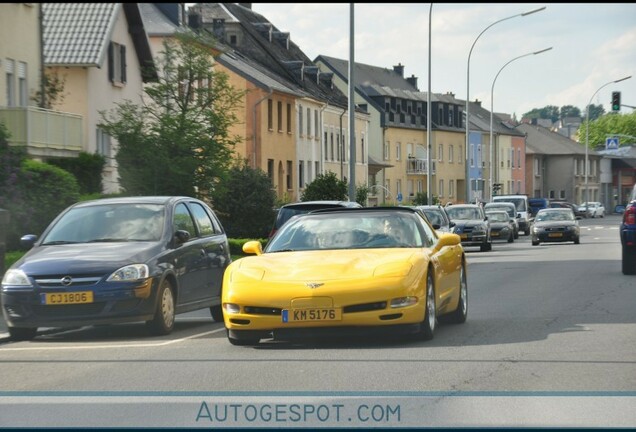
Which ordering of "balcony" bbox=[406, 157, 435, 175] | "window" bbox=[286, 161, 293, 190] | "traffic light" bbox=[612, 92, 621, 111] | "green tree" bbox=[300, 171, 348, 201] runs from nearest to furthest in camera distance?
"green tree" bbox=[300, 171, 348, 201]
"traffic light" bbox=[612, 92, 621, 111]
"window" bbox=[286, 161, 293, 190]
"balcony" bbox=[406, 157, 435, 175]

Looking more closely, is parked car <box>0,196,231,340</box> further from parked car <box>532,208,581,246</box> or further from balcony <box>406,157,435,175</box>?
balcony <box>406,157,435,175</box>

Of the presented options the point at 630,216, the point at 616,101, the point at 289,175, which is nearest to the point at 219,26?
the point at 289,175

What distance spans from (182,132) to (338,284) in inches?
938

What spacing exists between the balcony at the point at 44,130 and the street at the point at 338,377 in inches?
974

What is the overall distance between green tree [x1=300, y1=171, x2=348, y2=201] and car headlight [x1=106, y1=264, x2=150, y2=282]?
3414cm

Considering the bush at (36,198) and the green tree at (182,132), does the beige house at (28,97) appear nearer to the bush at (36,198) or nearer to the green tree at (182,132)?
the green tree at (182,132)

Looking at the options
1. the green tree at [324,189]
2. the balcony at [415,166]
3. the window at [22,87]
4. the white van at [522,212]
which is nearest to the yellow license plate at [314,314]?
the window at [22,87]

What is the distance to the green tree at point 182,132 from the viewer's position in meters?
36.5

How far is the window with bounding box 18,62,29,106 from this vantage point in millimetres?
43719

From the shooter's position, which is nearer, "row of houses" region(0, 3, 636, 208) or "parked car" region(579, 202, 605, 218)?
"row of houses" region(0, 3, 636, 208)

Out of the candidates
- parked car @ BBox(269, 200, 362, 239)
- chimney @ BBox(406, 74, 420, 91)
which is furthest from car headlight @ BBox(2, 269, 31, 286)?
chimney @ BBox(406, 74, 420, 91)

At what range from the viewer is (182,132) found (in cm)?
3656

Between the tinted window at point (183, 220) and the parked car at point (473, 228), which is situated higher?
the tinted window at point (183, 220)

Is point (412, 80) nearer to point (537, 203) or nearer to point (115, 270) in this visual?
point (537, 203)
